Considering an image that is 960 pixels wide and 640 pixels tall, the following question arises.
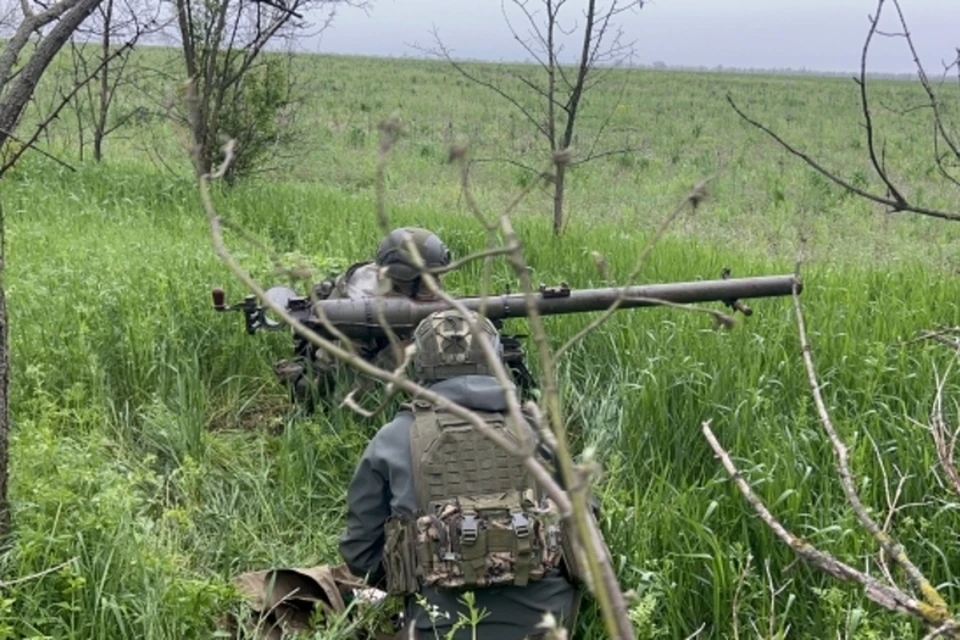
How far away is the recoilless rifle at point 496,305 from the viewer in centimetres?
376

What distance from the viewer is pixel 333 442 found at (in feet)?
12.7

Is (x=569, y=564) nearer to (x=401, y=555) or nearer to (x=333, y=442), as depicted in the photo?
(x=401, y=555)

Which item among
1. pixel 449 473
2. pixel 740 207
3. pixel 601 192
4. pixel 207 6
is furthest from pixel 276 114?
pixel 449 473

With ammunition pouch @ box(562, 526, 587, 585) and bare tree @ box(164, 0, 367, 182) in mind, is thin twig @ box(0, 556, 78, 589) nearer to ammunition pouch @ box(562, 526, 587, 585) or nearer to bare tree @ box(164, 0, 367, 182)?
ammunition pouch @ box(562, 526, 587, 585)

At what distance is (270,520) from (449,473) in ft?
3.59

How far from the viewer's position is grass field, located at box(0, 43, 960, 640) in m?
2.83

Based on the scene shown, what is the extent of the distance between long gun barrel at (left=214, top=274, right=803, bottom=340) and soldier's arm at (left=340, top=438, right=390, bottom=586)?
85 cm

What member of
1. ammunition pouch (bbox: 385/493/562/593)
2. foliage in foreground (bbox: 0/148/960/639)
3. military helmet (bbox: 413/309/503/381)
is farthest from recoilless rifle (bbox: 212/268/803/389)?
ammunition pouch (bbox: 385/493/562/593)

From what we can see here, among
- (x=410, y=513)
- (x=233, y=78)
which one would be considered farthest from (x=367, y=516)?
(x=233, y=78)

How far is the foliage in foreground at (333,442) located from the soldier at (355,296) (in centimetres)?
21

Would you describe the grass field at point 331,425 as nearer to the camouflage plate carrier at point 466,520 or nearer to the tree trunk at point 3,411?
the tree trunk at point 3,411

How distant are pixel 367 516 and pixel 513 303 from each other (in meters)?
1.25

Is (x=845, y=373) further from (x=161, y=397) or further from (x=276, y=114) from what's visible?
(x=276, y=114)

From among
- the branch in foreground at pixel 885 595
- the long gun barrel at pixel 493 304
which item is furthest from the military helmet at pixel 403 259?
Result: the branch in foreground at pixel 885 595
